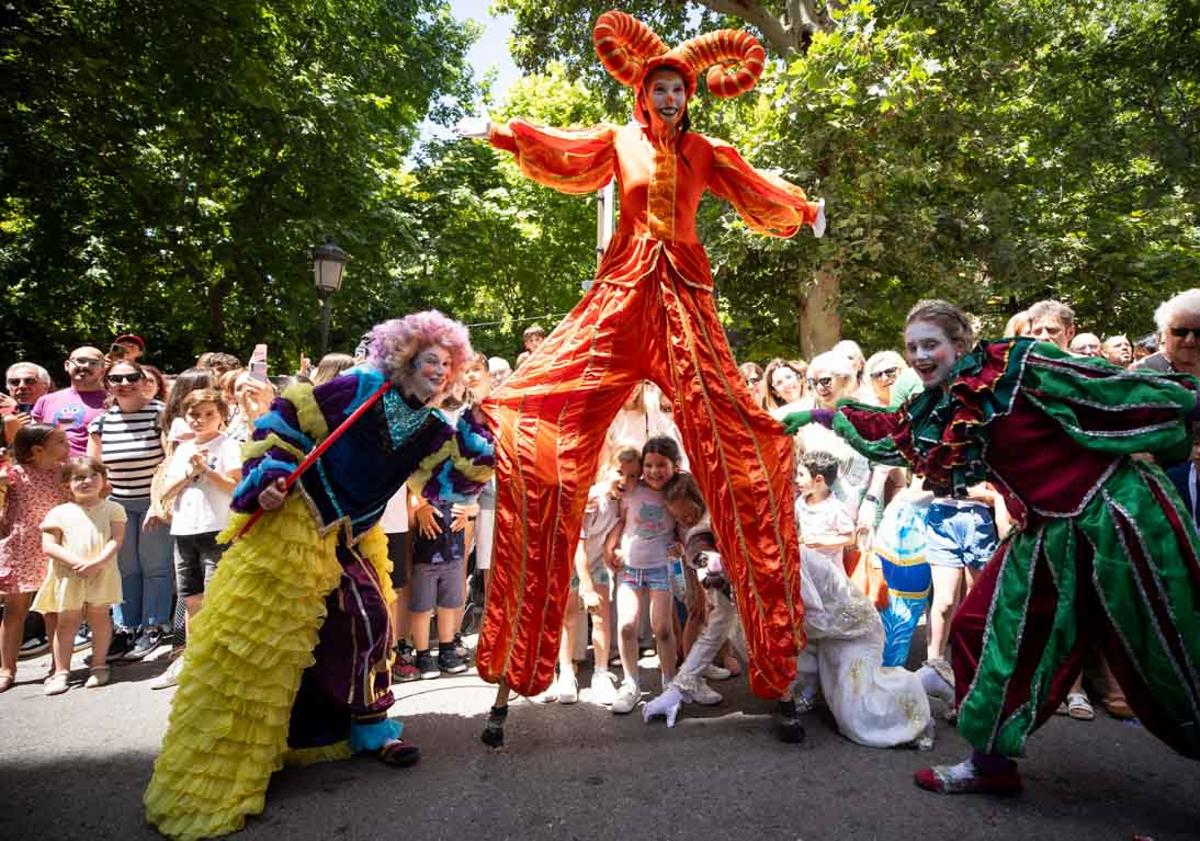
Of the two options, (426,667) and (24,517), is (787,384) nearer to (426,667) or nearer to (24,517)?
(426,667)

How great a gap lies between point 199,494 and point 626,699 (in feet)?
8.39

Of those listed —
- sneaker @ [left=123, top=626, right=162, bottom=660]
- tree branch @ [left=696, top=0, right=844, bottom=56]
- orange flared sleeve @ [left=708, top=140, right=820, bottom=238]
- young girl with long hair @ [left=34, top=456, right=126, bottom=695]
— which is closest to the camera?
orange flared sleeve @ [left=708, top=140, right=820, bottom=238]

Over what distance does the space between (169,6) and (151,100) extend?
0.95m

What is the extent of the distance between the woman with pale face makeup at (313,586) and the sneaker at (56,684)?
1.77 meters

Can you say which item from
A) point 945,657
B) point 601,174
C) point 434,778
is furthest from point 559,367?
point 945,657

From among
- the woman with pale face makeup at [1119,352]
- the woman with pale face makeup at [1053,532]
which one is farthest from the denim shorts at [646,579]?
the woman with pale face makeup at [1119,352]

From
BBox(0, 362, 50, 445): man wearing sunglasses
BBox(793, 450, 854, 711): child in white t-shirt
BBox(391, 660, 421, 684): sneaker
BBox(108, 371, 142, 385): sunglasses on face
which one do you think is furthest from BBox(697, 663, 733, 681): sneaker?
BBox(0, 362, 50, 445): man wearing sunglasses

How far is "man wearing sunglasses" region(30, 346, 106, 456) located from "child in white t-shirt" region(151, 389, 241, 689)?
4.16 ft

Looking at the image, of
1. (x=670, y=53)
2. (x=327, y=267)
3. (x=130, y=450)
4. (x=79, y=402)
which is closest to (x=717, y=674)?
(x=670, y=53)

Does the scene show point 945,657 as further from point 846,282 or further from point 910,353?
point 846,282

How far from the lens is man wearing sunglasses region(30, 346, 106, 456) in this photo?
191 inches

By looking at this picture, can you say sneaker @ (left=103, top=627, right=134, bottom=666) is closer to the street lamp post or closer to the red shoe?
the red shoe

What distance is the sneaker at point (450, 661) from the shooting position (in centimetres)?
412

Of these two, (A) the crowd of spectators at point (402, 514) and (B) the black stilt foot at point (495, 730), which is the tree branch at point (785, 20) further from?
(B) the black stilt foot at point (495, 730)
